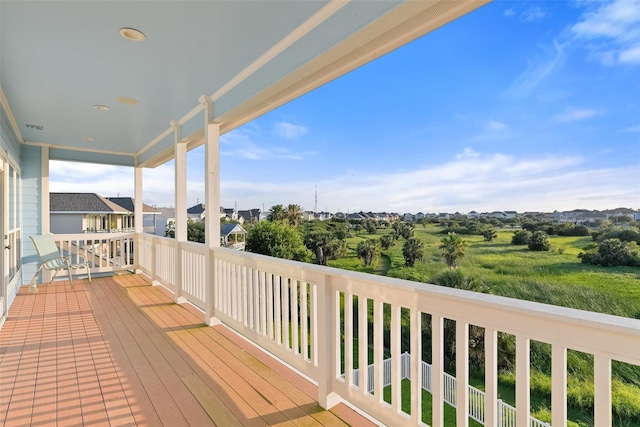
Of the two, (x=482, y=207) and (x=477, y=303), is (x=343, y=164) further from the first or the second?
(x=477, y=303)

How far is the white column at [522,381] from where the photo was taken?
128cm

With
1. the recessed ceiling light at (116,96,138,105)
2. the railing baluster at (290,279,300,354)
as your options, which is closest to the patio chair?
the recessed ceiling light at (116,96,138,105)

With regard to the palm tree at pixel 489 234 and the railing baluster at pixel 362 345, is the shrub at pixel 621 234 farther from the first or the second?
the railing baluster at pixel 362 345

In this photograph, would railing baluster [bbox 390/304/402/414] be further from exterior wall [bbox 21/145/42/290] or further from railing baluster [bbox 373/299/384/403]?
exterior wall [bbox 21/145/42/290]

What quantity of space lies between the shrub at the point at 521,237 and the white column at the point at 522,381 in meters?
0.89

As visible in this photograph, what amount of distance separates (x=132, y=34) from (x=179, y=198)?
8.63 ft

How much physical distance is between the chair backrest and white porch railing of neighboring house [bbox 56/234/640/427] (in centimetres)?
365

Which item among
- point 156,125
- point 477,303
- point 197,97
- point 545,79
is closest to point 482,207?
point 545,79

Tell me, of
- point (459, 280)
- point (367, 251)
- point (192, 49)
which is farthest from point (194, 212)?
point (459, 280)

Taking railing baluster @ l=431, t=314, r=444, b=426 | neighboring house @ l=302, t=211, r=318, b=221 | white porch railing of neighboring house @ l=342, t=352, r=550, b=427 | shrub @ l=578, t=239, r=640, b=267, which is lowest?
white porch railing of neighboring house @ l=342, t=352, r=550, b=427

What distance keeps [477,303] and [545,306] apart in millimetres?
244

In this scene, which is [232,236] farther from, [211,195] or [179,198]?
[179,198]

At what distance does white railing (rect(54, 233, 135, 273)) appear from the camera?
255 inches

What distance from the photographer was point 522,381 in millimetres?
1294
